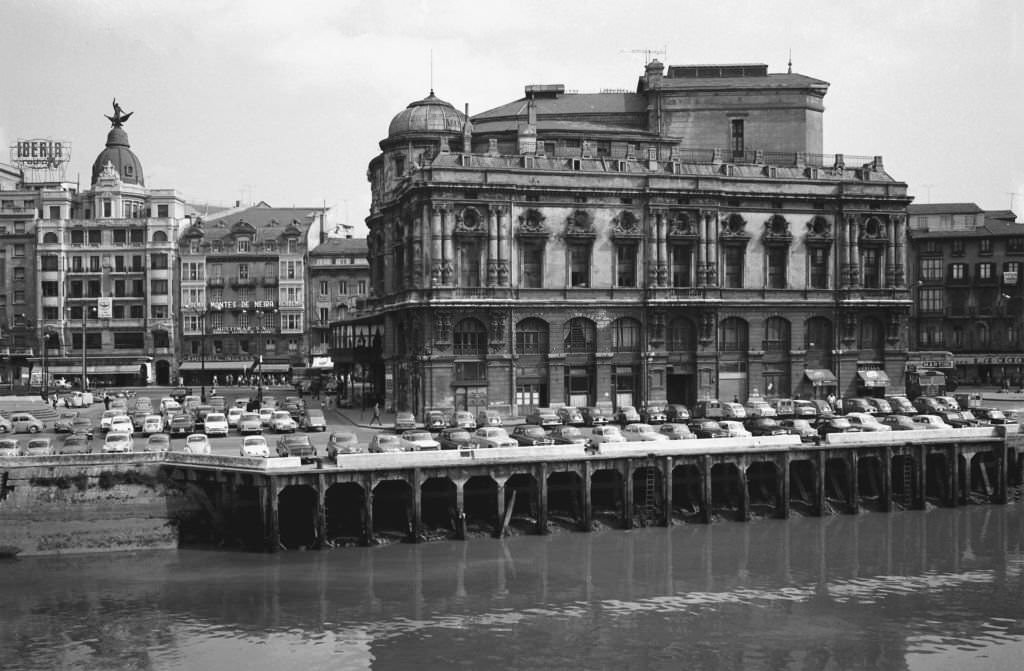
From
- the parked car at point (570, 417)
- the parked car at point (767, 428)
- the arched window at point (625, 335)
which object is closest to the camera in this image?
the parked car at point (767, 428)

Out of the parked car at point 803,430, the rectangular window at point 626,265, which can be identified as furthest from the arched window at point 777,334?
the parked car at point 803,430

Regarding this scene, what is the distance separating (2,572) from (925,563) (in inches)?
1672

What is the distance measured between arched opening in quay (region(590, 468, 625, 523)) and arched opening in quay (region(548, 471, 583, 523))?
0.91m

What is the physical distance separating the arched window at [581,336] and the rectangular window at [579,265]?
9.53 ft

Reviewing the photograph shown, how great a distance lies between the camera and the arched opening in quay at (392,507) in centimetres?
6016

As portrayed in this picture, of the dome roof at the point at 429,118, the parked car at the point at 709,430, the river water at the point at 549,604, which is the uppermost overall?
the dome roof at the point at 429,118

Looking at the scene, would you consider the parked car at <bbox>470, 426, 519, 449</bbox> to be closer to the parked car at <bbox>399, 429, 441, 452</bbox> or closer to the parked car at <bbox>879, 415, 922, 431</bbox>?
the parked car at <bbox>399, 429, 441, 452</bbox>

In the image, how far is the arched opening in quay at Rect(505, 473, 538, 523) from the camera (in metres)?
62.8

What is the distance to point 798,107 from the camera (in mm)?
109000

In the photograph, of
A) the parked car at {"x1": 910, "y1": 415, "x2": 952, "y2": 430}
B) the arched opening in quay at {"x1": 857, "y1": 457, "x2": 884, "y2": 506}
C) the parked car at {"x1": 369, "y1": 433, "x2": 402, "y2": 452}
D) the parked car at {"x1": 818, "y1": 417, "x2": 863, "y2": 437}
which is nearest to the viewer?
the parked car at {"x1": 369, "y1": 433, "x2": 402, "y2": 452}

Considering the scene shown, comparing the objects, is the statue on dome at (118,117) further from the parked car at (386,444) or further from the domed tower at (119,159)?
the parked car at (386,444)

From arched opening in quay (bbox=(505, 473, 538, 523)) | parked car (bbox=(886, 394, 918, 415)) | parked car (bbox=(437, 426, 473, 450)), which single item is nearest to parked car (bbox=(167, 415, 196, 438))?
parked car (bbox=(437, 426, 473, 450))

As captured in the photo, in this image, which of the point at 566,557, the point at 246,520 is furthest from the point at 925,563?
the point at 246,520

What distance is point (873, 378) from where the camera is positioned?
99.3 m
